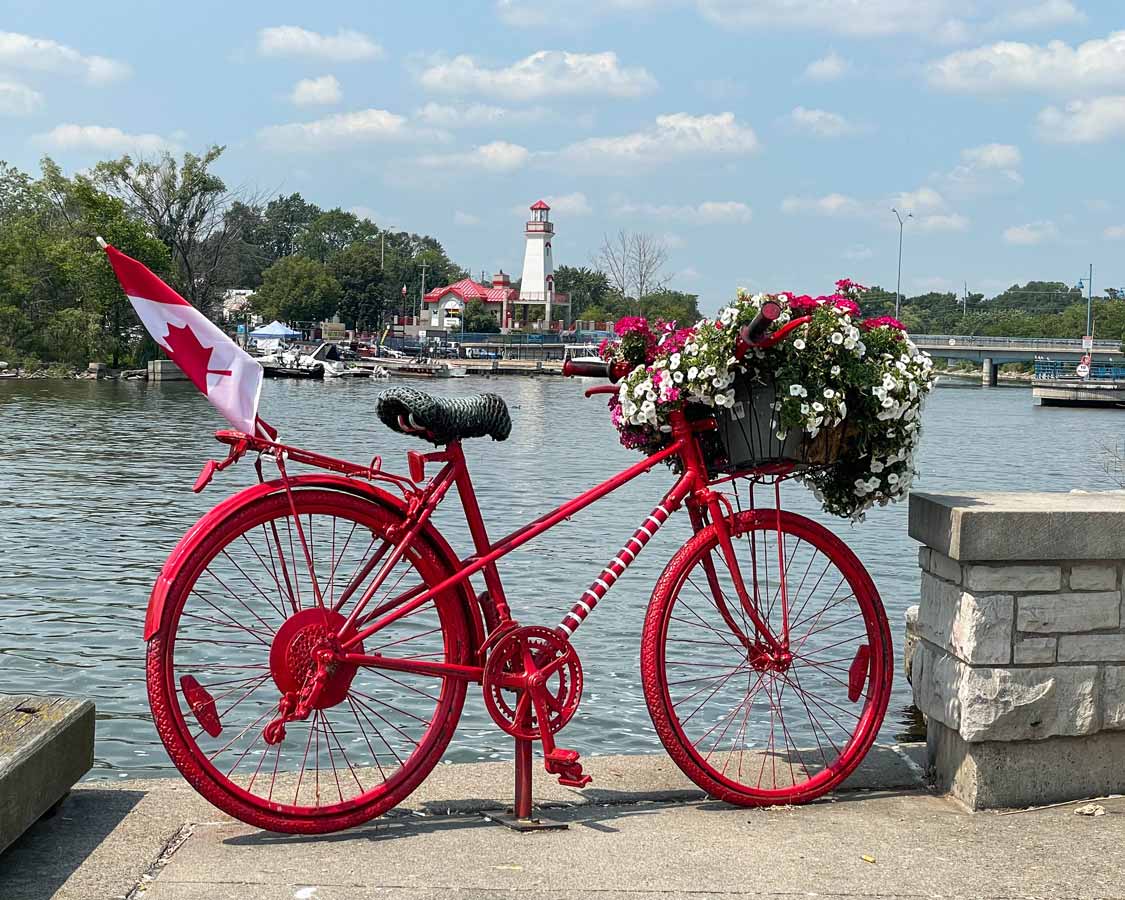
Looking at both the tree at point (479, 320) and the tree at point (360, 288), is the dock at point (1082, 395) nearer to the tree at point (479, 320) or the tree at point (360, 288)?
the tree at point (479, 320)

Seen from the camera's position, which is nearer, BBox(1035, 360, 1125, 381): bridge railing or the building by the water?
BBox(1035, 360, 1125, 381): bridge railing

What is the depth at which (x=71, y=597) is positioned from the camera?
11.2 meters

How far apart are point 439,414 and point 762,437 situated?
0.97m

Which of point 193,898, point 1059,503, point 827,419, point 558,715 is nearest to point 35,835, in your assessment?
point 193,898

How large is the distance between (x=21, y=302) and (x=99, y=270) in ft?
13.4

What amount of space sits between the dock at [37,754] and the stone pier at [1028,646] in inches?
97.2

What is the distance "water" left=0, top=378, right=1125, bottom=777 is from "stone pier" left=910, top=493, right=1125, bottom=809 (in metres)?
3.11

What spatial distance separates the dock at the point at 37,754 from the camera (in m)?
3.53

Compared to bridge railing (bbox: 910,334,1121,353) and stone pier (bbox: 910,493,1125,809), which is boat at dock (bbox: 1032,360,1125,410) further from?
stone pier (bbox: 910,493,1125,809)

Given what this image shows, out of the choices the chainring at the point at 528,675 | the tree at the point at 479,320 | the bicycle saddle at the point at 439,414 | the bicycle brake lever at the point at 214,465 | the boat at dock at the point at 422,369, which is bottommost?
the boat at dock at the point at 422,369

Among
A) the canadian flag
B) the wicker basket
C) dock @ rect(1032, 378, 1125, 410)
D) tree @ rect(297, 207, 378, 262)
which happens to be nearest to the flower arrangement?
the wicker basket

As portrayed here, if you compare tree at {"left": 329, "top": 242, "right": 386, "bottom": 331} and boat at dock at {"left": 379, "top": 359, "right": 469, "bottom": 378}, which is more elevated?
tree at {"left": 329, "top": 242, "right": 386, "bottom": 331}

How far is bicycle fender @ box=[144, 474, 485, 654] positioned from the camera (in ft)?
12.2

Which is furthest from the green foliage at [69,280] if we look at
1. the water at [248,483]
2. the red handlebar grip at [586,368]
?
the red handlebar grip at [586,368]
